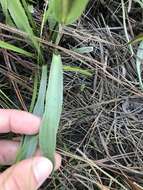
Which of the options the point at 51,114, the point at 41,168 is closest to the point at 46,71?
the point at 51,114

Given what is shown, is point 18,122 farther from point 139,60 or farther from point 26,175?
point 139,60

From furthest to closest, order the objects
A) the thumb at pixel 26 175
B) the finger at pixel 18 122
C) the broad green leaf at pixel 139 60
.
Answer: the broad green leaf at pixel 139 60 → the finger at pixel 18 122 → the thumb at pixel 26 175

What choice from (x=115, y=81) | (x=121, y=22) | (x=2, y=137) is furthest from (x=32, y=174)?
(x=121, y=22)

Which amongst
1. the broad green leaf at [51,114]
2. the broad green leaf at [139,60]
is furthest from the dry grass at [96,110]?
the broad green leaf at [51,114]

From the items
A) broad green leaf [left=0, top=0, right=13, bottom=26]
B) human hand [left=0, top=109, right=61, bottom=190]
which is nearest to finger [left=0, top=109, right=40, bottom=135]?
human hand [left=0, top=109, right=61, bottom=190]

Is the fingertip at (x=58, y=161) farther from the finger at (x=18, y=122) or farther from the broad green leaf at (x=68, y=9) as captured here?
the broad green leaf at (x=68, y=9)

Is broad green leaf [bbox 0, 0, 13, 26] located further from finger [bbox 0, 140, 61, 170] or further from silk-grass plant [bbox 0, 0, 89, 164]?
finger [bbox 0, 140, 61, 170]
